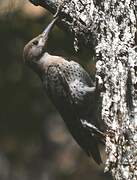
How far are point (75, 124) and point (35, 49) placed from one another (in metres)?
0.93

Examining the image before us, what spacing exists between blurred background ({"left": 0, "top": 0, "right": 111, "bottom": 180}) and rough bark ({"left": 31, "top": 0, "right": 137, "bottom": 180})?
1814 mm

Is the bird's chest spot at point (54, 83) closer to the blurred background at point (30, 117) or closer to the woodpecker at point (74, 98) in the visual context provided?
the woodpecker at point (74, 98)

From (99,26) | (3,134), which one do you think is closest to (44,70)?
(99,26)

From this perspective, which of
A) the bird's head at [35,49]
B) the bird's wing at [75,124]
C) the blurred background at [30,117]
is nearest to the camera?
the bird's wing at [75,124]

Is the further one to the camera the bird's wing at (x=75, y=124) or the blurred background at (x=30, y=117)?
the blurred background at (x=30, y=117)

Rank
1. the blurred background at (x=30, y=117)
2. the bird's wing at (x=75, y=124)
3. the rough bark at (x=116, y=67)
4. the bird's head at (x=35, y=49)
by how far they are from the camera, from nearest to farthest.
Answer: the rough bark at (x=116, y=67)
the bird's wing at (x=75, y=124)
the bird's head at (x=35, y=49)
the blurred background at (x=30, y=117)

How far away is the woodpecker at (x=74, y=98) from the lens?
7.77 metres

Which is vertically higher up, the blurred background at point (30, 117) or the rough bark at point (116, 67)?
the rough bark at point (116, 67)

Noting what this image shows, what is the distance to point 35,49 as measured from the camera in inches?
325

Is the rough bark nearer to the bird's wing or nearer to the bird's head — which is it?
the bird's wing

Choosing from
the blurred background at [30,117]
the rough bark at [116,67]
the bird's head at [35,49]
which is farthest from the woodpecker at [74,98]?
the blurred background at [30,117]

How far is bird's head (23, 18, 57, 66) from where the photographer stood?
8242 millimetres

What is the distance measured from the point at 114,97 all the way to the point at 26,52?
1830 mm

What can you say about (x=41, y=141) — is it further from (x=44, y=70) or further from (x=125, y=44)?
(x=125, y=44)
